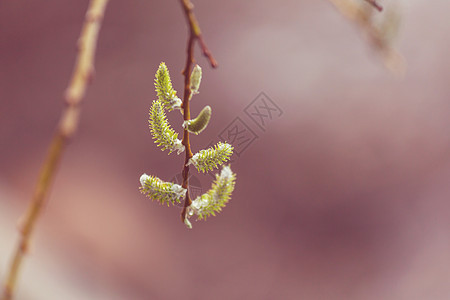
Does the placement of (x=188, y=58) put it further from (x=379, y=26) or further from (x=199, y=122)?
(x=379, y=26)

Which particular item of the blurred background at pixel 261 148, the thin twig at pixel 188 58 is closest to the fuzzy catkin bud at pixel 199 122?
the thin twig at pixel 188 58

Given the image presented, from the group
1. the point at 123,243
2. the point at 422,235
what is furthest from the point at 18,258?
the point at 422,235

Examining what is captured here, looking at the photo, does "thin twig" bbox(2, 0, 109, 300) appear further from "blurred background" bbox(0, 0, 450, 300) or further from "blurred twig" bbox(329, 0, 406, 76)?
"blurred background" bbox(0, 0, 450, 300)

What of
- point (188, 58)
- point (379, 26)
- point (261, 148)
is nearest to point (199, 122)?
point (188, 58)

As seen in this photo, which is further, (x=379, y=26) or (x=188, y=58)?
(x=379, y=26)

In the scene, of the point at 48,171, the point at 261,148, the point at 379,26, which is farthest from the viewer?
the point at 261,148

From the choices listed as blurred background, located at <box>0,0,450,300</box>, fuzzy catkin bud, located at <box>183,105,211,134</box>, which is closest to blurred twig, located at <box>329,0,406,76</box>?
fuzzy catkin bud, located at <box>183,105,211,134</box>

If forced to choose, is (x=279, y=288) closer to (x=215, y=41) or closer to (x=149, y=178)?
(x=215, y=41)

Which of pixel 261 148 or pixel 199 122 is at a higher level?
pixel 261 148
